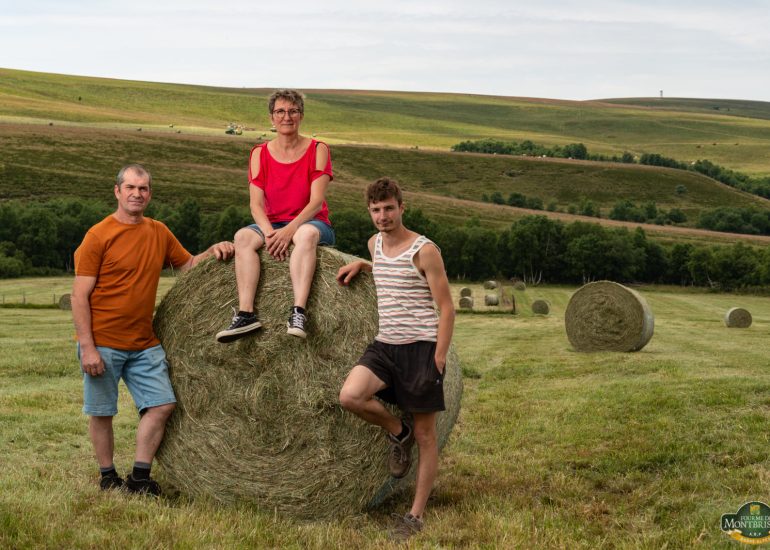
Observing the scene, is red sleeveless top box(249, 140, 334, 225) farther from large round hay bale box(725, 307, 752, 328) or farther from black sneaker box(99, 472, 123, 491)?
large round hay bale box(725, 307, 752, 328)

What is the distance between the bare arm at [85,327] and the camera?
6.90 metres

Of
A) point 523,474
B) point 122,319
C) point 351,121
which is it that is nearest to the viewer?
point 122,319

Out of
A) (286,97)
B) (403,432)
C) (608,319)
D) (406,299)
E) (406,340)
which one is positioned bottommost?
(608,319)

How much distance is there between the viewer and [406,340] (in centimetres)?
652

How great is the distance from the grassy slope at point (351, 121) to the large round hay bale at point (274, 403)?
128 m

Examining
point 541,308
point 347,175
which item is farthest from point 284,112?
point 347,175

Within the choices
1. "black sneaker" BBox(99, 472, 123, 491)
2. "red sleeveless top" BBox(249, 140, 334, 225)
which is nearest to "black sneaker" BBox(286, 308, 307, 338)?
"red sleeveless top" BBox(249, 140, 334, 225)

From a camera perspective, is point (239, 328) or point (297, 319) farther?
point (239, 328)

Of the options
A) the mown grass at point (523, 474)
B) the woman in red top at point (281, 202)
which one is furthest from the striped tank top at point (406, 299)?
the mown grass at point (523, 474)

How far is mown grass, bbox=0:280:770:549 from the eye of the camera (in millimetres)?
5961

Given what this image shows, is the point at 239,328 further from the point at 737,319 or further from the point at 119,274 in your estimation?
A: the point at 737,319

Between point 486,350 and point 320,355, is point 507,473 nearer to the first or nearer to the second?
point 320,355

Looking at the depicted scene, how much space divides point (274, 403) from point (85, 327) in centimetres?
162

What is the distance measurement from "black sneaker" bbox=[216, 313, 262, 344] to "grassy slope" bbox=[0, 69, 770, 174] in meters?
128
